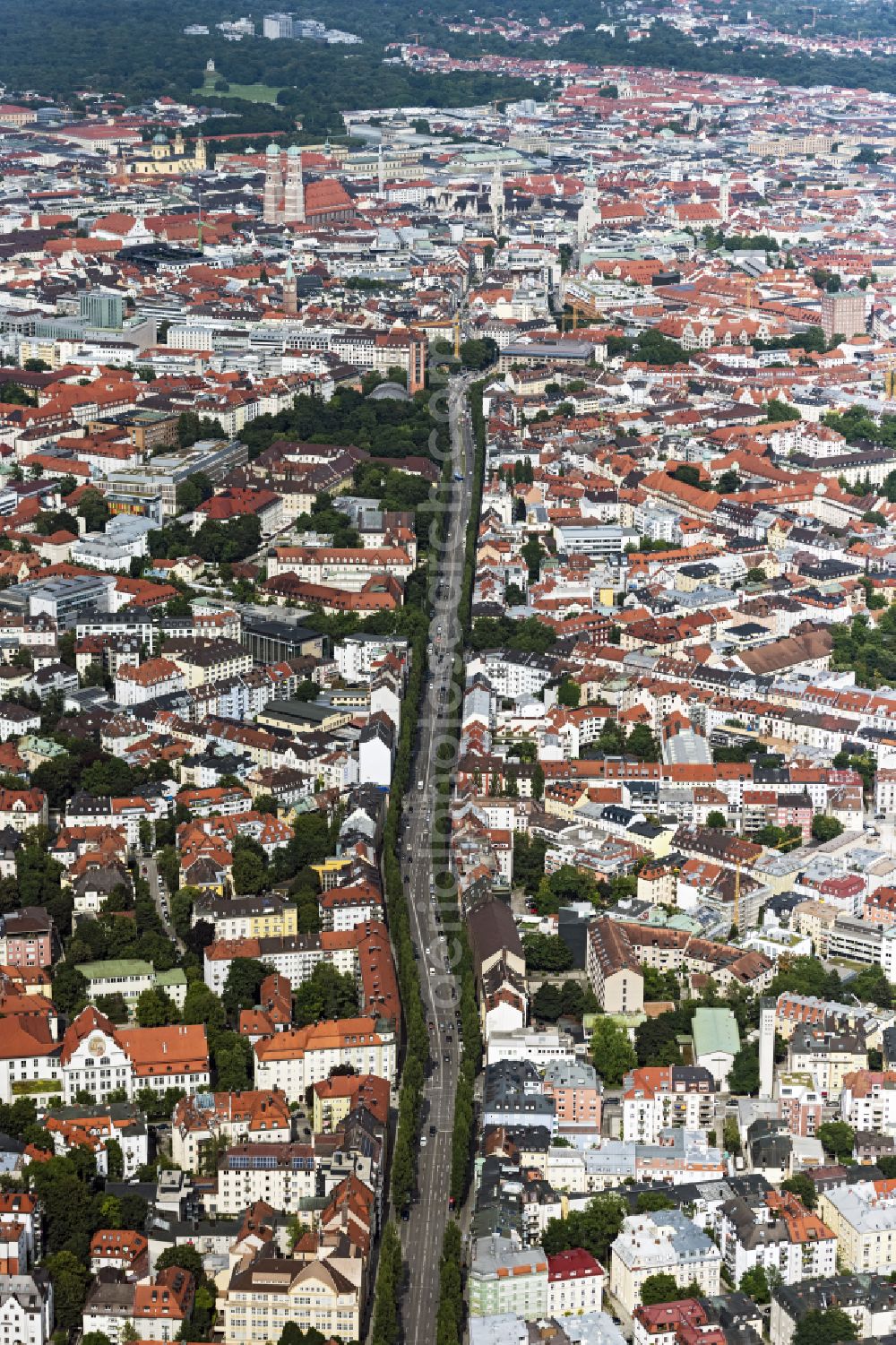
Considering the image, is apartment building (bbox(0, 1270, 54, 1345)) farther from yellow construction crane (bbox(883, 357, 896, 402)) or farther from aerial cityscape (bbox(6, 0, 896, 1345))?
yellow construction crane (bbox(883, 357, 896, 402))

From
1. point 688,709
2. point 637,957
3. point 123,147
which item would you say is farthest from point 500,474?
point 123,147

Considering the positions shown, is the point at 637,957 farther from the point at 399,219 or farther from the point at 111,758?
the point at 399,219

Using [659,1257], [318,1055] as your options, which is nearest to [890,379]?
[318,1055]

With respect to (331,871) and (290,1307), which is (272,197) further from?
(290,1307)

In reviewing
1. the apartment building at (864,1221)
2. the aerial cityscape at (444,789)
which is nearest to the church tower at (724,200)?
the aerial cityscape at (444,789)

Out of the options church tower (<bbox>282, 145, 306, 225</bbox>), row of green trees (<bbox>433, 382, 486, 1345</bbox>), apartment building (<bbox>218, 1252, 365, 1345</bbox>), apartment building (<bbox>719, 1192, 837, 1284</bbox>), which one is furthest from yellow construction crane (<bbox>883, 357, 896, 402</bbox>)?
apartment building (<bbox>218, 1252, 365, 1345</bbox>)

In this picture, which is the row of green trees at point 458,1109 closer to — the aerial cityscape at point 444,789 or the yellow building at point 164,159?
the aerial cityscape at point 444,789
